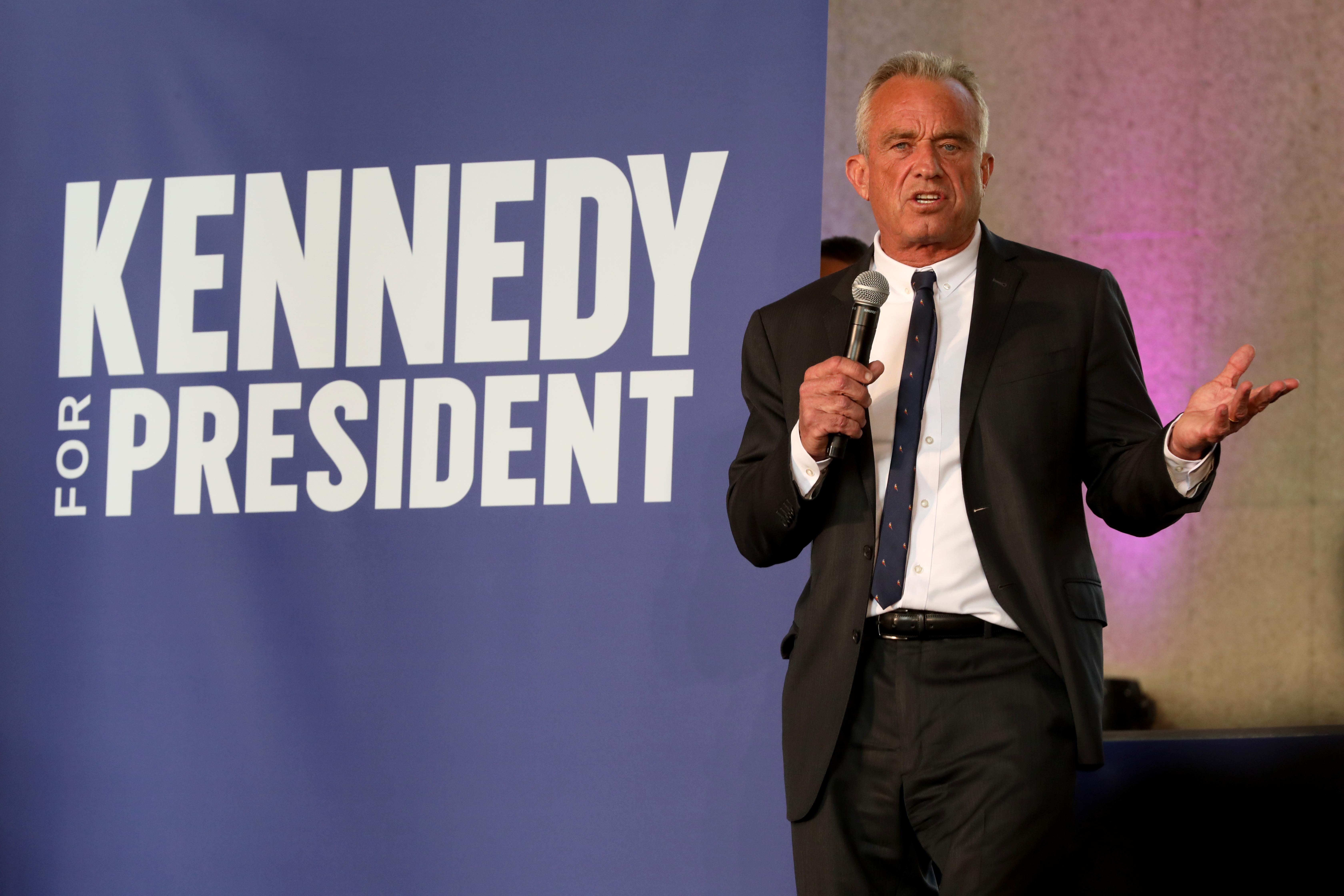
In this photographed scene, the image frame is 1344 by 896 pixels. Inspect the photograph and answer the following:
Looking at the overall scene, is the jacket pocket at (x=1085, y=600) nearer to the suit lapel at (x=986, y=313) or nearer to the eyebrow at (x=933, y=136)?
the suit lapel at (x=986, y=313)

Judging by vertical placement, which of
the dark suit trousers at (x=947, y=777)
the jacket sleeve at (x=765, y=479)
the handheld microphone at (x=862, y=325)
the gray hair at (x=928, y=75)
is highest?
the gray hair at (x=928, y=75)

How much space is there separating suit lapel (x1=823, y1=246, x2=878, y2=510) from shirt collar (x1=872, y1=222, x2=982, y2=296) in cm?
5

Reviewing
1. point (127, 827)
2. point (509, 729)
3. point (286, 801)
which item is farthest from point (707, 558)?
point (127, 827)

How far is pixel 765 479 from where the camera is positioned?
205cm

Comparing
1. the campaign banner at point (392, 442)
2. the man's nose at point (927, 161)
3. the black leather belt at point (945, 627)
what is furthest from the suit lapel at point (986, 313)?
the campaign banner at point (392, 442)

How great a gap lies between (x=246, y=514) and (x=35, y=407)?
698mm

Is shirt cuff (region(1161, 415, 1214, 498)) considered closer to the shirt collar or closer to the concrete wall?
the shirt collar

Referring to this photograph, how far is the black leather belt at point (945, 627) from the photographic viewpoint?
1934 mm

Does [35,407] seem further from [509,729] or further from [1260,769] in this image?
[1260,769]

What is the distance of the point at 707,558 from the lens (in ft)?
9.98

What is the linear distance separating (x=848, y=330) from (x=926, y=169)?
0.28 metres

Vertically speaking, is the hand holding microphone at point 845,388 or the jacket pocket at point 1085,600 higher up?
the hand holding microphone at point 845,388

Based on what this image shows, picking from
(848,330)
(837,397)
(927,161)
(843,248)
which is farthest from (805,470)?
(843,248)

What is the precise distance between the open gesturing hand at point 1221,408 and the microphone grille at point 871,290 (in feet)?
1.46
